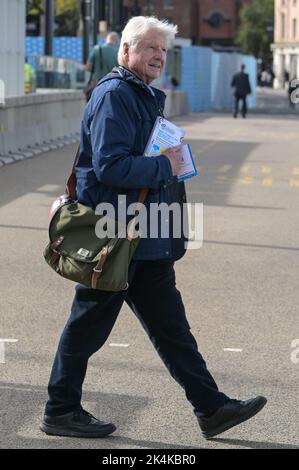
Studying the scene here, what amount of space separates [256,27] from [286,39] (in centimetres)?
447

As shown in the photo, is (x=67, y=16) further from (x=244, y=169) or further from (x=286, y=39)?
(x=244, y=169)

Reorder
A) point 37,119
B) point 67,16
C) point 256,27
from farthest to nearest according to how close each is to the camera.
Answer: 1. point 256,27
2. point 67,16
3. point 37,119

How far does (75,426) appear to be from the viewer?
214 inches

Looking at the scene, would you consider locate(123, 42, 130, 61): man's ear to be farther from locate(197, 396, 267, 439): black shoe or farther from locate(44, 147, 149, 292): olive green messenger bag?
locate(197, 396, 267, 439): black shoe

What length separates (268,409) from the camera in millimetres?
5957

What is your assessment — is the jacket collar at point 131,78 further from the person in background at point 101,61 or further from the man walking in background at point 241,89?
the man walking in background at point 241,89

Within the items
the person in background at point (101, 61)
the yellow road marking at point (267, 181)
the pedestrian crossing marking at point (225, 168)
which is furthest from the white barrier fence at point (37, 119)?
the yellow road marking at point (267, 181)

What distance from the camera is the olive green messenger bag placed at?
202 inches

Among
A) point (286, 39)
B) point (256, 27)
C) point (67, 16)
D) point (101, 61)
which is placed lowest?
point (286, 39)

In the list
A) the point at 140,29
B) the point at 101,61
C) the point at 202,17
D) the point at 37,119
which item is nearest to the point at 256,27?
the point at 202,17

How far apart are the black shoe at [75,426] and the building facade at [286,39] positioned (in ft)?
399

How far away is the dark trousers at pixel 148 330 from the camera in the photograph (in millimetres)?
5305

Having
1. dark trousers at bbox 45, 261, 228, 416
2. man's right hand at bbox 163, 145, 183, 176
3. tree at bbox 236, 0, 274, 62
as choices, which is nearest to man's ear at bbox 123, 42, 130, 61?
man's right hand at bbox 163, 145, 183, 176
